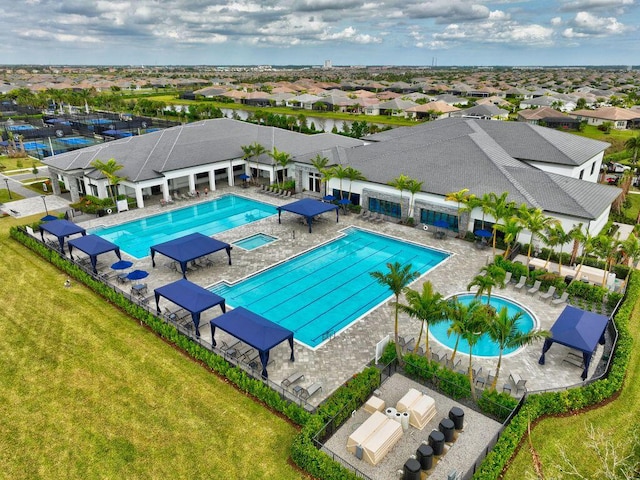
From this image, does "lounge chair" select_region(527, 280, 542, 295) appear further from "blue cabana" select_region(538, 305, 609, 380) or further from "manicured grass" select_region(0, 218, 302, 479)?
"manicured grass" select_region(0, 218, 302, 479)

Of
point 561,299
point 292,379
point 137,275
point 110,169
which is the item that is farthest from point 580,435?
point 110,169

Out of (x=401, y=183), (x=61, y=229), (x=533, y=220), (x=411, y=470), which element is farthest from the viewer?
(x=401, y=183)

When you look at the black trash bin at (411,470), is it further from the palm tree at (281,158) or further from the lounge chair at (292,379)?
the palm tree at (281,158)

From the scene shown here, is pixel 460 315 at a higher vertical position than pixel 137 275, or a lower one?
higher

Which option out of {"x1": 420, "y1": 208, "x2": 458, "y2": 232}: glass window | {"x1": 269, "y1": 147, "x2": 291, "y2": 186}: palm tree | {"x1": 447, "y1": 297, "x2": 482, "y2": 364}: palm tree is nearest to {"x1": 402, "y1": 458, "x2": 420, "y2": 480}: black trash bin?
{"x1": 447, "y1": 297, "x2": 482, "y2": 364}: palm tree

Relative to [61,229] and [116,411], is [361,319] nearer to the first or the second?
[116,411]

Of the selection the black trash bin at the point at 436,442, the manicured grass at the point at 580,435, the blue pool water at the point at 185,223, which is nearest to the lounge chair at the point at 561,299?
the manicured grass at the point at 580,435

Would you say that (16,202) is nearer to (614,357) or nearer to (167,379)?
(167,379)
